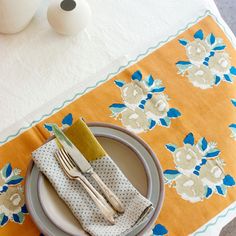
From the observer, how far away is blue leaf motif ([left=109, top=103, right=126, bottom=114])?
2.85 feet

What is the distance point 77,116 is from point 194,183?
0.82 feet

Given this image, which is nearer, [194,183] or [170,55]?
[194,183]

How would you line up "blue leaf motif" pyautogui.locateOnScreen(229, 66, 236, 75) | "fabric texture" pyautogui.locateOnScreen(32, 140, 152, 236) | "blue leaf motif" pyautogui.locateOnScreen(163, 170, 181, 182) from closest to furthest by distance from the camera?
"fabric texture" pyautogui.locateOnScreen(32, 140, 152, 236) → "blue leaf motif" pyautogui.locateOnScreen(163, 170, 181, 182) → "blue leaf motif" pyautogui.locateOnScreen(229, 66, 236, 75)

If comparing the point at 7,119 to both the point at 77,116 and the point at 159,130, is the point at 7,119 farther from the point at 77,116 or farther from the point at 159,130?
the point at 159,130

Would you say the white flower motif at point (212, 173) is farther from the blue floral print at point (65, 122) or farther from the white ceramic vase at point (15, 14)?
the white ceramic vase at point (15, 14)

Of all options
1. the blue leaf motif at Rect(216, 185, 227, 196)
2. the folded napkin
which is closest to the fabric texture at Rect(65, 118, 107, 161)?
the folded napkin

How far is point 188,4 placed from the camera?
987mm

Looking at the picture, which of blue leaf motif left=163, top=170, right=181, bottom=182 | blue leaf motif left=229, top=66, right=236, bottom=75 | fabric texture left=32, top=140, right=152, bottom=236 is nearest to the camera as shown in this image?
fabric texture left=32, top=140, right=152, bottom=236

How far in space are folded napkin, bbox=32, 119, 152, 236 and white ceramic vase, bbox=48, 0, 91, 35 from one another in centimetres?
24

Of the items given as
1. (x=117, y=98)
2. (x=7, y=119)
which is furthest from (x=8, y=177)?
(x=117, y=98)

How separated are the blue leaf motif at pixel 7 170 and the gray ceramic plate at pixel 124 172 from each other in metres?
0.07

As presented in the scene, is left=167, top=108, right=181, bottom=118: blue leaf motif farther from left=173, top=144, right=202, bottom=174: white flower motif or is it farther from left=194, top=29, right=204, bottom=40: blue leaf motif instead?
left=194, top=29, right=204, bottom=40: blue leaf motif

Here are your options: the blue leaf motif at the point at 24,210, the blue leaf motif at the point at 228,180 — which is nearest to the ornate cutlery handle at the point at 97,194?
the blue leaf motif at the point at 24,210

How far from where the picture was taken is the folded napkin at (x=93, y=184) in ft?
2.32
